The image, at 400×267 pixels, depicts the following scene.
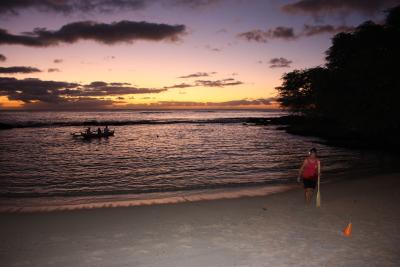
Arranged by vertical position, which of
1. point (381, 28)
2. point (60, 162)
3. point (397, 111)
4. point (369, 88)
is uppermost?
point (381, 28)

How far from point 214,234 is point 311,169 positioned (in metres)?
4.89

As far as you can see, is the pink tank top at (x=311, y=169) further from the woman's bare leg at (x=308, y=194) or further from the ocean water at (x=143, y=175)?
the ocean water at (x=143, y=175)

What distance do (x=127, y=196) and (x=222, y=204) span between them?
17.5 feet

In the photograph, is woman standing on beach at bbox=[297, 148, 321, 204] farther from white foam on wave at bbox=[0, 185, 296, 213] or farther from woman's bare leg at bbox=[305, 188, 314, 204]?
white foam on wave at bbox=[0, 185, 296, 213]

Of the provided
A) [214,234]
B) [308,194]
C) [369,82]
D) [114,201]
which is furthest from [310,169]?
[369,82]

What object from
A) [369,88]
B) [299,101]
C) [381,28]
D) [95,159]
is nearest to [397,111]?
[369,88]

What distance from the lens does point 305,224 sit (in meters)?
9.25

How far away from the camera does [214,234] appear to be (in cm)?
859

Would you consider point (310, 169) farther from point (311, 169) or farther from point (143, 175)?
point (143, 175)

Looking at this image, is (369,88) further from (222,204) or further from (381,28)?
(222,204)

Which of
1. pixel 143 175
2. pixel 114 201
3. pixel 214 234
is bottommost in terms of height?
pixel 143 175

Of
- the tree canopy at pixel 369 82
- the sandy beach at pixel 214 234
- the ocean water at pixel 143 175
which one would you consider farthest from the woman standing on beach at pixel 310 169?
the tree canopy at pixel 369 82

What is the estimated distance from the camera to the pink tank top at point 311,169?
11.4m

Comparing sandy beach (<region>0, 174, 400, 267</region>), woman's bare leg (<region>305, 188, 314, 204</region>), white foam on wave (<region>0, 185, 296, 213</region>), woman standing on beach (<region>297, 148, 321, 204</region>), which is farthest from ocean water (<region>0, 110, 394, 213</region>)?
woman standing on beach (<region>297, 148, 321, 204</region>)
